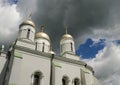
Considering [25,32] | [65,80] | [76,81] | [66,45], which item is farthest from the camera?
[66,45]

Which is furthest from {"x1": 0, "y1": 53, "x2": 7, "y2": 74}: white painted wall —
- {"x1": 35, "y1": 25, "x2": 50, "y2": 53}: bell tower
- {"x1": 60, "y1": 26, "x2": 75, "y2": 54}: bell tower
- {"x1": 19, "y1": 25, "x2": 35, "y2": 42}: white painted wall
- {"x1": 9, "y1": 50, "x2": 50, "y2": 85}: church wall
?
{"x1": 60, "y1": 26, "x2": 75, "y2": 54}: bell tower

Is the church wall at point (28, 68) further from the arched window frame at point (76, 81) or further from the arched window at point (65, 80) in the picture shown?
the arched window frame at point (76, 81)

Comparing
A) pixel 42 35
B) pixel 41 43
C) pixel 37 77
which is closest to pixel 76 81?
pixel 37 77

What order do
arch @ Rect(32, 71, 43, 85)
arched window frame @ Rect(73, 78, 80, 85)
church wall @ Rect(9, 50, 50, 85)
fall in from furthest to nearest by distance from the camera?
arched window frame @ Rect(73, 78, 80, 85)
arch @ Rect(32, 71, 43, 85)
church wall @ Rect(9, 50, 50, 85)

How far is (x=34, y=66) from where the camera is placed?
18109 millimetres

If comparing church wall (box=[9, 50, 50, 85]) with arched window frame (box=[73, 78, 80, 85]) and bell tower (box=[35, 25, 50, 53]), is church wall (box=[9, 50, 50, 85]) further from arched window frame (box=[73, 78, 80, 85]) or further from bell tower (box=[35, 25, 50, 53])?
bell tower (box=[35, 25, 50, 53])

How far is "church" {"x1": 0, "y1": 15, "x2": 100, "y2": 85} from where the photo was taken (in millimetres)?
16800

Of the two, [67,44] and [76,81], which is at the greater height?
[67,44]

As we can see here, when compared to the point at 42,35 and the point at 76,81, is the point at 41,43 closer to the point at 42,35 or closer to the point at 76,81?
the point at 42,35

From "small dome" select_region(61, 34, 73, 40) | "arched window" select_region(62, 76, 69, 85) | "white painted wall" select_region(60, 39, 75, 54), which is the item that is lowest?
"arched window" select_region(62, 76, 69, 85)

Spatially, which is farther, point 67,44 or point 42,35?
point 42,35

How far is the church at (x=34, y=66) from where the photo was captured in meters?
16.8

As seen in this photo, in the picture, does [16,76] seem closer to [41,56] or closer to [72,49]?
[41,56]

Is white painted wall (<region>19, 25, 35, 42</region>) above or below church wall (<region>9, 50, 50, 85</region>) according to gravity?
above
